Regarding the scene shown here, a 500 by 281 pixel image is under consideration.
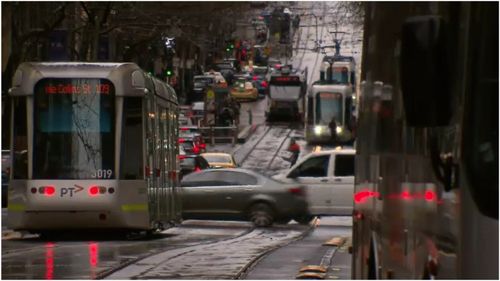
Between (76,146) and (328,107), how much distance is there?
3186cm

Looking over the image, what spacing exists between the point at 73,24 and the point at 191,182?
11.5 m

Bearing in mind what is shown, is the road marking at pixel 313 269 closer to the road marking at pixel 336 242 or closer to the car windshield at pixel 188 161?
the road marking at pixel 336 242

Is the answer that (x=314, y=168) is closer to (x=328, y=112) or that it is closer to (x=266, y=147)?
(x=328, y=112)

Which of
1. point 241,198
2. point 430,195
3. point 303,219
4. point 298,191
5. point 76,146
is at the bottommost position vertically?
point 303,219

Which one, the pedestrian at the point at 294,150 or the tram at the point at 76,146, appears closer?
the tram at the point at 76,146

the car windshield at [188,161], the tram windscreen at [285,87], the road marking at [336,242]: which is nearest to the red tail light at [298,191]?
the road marking at [336,242]

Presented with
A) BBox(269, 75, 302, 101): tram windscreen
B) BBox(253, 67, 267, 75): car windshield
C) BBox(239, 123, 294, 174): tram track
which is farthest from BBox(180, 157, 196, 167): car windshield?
BBox(239, 123, 294, 174): tram track

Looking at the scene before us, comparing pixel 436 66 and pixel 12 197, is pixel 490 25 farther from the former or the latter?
pixel 12 197

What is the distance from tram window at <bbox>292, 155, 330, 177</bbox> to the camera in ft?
91.0

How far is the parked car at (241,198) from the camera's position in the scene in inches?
1067

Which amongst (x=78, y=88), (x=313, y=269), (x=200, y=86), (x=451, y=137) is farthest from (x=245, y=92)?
(x=451, y=137)

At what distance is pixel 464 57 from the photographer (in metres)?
4.55

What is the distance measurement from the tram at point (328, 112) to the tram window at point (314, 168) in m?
21.9

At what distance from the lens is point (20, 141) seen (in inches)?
816
